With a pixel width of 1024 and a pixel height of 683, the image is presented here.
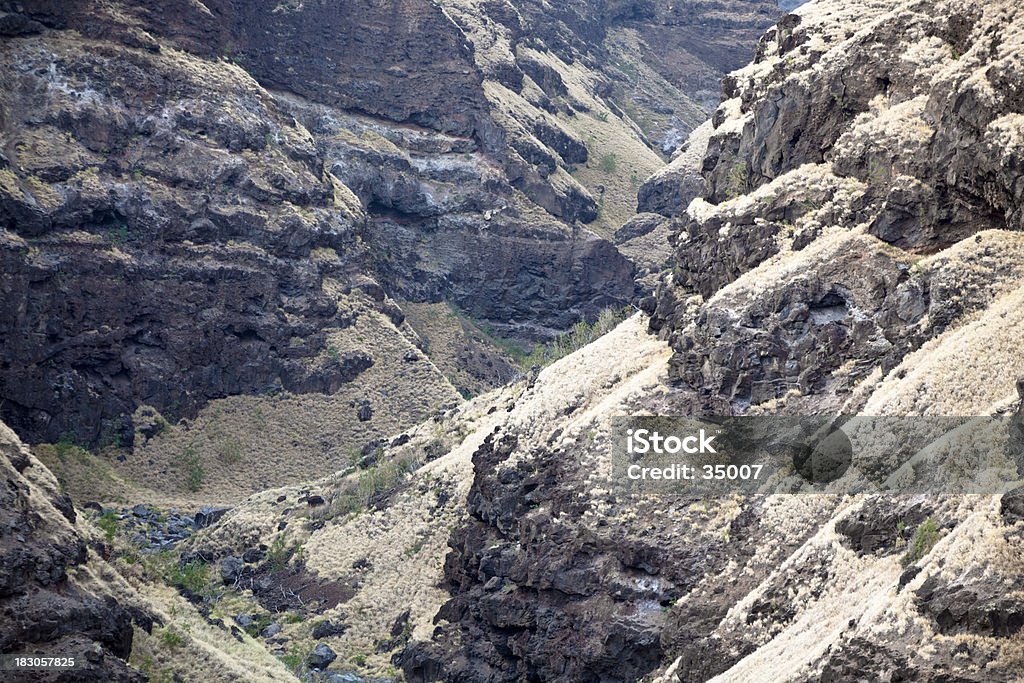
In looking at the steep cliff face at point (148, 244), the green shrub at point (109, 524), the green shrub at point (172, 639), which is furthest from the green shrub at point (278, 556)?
the green shrub at point (172, 639)

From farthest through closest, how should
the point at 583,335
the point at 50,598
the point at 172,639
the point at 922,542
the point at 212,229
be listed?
the point at 212,229
the point at 583,335
the point at 172,639
the point at 50,598
the point at 922,542

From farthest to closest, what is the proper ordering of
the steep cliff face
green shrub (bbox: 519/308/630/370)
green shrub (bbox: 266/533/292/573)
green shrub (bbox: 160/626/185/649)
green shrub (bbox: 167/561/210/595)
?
green shrub (bbox: 519/308/630/370) → the steep cliff face → green shrub (bbox: 266/533/292/573) → green shrub (bbox: 167/561/210/595) → green shrub (bbox: 160/626/185/649)

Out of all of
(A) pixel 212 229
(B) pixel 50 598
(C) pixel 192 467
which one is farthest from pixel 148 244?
(B) pixel 50 598

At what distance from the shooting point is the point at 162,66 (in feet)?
518

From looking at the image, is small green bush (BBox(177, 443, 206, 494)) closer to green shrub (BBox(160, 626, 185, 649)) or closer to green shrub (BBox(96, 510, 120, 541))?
green shrub (BBox(96, 510, 120, 541))

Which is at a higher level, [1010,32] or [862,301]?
[1010,32]

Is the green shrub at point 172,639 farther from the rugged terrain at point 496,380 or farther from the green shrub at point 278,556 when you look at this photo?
the green shrub at point 278,556

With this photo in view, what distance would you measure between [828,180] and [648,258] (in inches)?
4090

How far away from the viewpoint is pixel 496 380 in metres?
170

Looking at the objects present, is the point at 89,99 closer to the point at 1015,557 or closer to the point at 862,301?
the point at 862,301

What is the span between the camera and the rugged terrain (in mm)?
73938

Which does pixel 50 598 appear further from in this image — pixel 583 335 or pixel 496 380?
pixel 496 380

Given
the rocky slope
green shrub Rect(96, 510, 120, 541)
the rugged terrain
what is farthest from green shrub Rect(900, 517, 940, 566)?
the rocky slope

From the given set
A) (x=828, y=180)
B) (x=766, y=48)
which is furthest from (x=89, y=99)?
(x=828, y=180)
